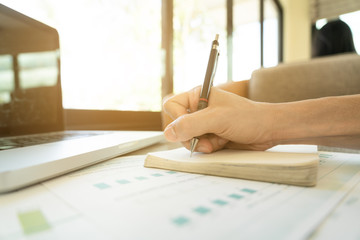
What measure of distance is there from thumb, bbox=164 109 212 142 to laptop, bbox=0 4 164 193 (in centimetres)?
11

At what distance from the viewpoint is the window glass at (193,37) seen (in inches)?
65.6

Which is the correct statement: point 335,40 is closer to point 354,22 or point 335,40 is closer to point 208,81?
point 354,22

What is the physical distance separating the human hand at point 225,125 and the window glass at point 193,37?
110cm

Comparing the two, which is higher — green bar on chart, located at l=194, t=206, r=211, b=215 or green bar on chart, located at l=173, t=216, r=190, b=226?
green bar on chart, located at l=173, t=216, r=190, b=226

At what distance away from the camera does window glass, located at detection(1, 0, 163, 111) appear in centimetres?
94

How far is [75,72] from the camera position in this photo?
3.37 feet

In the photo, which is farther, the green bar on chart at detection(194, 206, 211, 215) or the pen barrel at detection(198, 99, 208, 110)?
the pen barrel at detection(198, 99, 208, 110)

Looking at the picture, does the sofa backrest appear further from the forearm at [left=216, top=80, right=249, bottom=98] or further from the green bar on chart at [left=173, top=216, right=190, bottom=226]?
the green bar on chart at [left=173, top=216, right=190, bottom=226]

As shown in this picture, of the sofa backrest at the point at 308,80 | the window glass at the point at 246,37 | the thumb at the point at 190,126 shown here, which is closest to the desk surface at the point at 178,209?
the thumb at the point at 190,126

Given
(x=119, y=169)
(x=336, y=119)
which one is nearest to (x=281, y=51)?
(x=336, y=119)

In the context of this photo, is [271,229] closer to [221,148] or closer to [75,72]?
[221,148]

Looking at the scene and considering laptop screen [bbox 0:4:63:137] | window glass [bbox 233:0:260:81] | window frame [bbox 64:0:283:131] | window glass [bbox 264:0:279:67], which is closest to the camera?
laptop screen [bbox 0:4:63:137]

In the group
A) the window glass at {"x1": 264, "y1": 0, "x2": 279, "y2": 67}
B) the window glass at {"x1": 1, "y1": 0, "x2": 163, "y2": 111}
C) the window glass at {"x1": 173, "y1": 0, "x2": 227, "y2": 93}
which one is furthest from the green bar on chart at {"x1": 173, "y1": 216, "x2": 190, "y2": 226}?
the window glass at {"x1": 264, "y1": 0, "x2": 279, "y2": 67}

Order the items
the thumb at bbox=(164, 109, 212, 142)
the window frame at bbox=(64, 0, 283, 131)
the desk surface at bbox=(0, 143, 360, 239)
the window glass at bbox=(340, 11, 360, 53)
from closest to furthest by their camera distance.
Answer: the desk surface at bbox=(0, 143, 360, 239)
the thumb at bbox=(164, 109, 212, 142)
the window frame at bbox=(64, 0, 283, 131)
the window glass at bbox=(340, 11, 360, 53)
